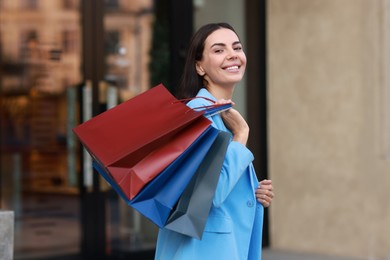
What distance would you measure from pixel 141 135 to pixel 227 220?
0.41m

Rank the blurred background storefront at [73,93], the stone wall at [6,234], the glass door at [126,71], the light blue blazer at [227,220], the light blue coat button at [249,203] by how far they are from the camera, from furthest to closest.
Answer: the glass door at [126,71] → the blurred background storefront at [73,93] → the stone wall at [6,234] → the light blue coat button at [249,203] → the light blue blazer at [227,220]

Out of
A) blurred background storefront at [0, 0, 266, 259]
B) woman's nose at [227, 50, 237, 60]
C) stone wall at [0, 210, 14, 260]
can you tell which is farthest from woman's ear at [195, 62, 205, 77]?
blurred background storefront at [0, 0, 266, 259]

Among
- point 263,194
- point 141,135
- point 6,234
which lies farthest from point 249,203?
point 6,234

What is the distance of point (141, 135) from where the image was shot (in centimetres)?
231

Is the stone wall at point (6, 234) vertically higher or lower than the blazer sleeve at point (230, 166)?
lower

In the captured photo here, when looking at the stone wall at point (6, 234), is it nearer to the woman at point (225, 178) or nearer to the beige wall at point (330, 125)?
the woman at point (225, 178)

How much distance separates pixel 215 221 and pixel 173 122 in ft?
1.21

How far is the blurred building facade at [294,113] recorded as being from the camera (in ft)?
22.7

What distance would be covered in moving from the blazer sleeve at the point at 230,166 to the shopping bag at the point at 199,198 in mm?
62

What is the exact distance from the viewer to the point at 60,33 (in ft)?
34.8

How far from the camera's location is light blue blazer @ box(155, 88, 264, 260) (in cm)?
239

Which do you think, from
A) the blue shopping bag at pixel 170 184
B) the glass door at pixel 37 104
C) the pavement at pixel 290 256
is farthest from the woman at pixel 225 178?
the glass door at pixel 37 104

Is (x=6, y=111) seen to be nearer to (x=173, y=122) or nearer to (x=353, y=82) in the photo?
(x=353, y=82)

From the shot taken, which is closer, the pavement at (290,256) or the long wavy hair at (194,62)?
the long wavy hair at (194,62)
